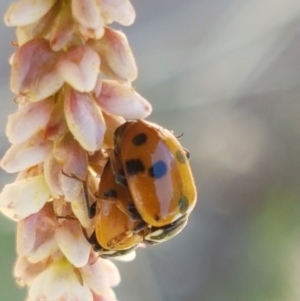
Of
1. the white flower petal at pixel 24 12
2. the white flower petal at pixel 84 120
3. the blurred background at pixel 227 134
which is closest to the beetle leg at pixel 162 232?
the white flower petal at pixel 84 120

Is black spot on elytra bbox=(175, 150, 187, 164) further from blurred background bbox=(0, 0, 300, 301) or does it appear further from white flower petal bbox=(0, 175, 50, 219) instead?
blurred background bbox=(0, 0, 300, 301)

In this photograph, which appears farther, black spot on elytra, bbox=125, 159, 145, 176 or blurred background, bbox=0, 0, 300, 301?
blurred background, bbox=0, 0, 300, 301

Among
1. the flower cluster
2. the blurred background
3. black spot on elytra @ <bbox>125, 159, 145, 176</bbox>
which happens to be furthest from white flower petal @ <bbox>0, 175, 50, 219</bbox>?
the blurred background

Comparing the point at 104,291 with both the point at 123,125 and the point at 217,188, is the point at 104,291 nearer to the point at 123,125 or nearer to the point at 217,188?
the point at 123,125

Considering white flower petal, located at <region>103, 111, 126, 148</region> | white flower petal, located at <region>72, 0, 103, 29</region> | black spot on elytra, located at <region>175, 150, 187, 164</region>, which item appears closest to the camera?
white flower petal, located at <region>72, 0, 103, 29</region>

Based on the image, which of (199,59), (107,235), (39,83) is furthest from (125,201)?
(199,59)
